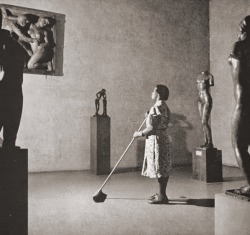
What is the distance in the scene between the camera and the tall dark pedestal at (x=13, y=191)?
107 inches

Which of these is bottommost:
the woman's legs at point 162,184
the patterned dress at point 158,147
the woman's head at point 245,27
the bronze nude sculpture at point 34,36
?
the woman's legs at point 162,184

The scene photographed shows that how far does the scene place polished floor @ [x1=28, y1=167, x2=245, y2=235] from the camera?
137 inches

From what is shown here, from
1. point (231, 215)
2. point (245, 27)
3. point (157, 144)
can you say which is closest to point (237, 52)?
point (245, 27)

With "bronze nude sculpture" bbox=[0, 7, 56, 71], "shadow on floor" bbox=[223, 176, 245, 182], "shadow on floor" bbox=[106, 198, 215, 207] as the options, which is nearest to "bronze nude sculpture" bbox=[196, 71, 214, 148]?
"shadow on floor" bbox=[223, 176, 245, 182]

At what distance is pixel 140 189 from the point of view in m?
5.47

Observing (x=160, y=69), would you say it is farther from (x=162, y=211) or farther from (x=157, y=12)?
(x=162, y=211)

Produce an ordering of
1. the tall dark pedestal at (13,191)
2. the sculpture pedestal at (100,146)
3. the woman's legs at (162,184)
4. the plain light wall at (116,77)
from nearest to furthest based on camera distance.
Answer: the tall dark pedestal at (13,191) < the woman's legs at (162,184) < the sculpture pedestal at (100,146) < the plain light wall at (116,77)

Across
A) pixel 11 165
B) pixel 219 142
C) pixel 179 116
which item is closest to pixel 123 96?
pixel 179 116

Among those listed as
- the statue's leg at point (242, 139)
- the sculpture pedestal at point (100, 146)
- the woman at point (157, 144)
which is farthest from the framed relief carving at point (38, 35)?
the statue's leg at point (242, 139)

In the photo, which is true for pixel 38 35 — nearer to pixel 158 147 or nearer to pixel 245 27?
pixel 158 147

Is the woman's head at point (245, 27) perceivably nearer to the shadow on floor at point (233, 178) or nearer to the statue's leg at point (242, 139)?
the statue's leg at point (242, 139)

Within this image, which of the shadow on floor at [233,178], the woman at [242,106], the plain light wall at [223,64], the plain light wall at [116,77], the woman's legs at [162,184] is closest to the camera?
the woman at [242,106]

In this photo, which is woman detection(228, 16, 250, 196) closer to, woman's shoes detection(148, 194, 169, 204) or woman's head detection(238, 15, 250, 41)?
woman's head detection(238, 15, 250, 41)

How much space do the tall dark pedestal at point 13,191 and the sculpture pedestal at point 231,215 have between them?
1.76 metres
